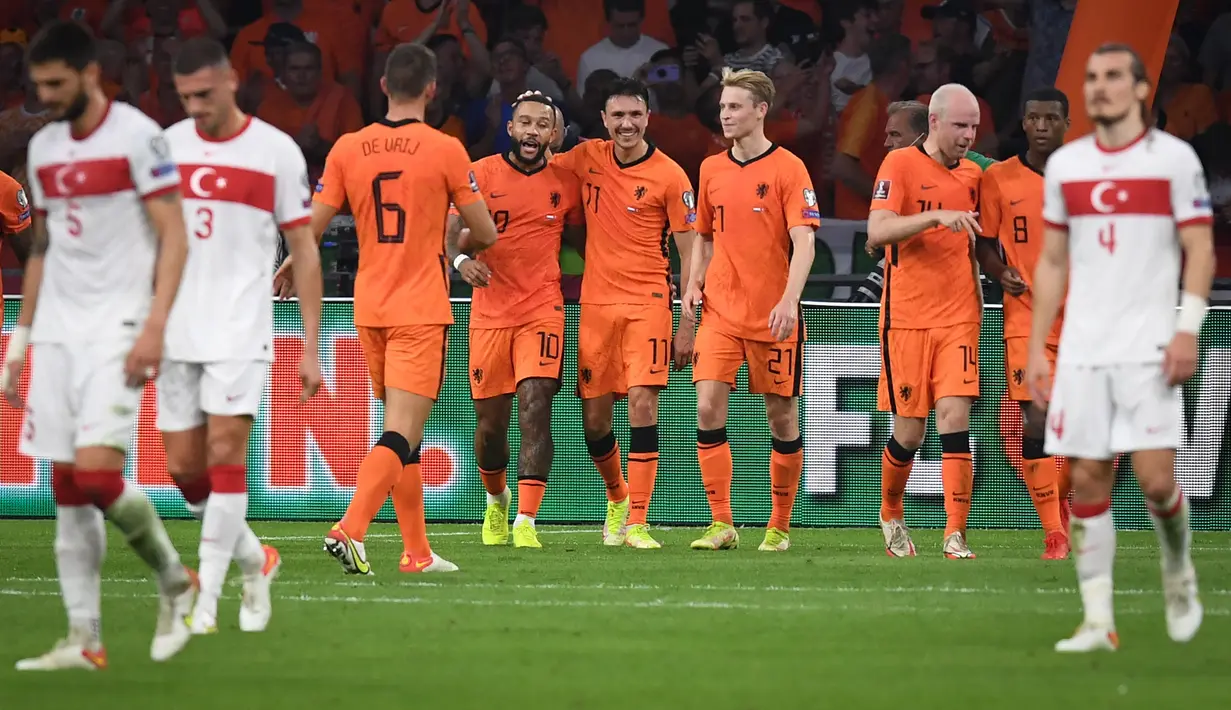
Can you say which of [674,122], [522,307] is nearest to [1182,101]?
[674,122]

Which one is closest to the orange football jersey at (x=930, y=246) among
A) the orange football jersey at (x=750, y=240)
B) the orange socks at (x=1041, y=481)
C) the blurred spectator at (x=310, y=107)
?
the orange football jersey at (x=750, y=240)

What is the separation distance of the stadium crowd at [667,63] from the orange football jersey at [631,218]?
3.81 metres

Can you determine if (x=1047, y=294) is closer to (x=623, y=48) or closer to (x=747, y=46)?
(x=747, y=46)

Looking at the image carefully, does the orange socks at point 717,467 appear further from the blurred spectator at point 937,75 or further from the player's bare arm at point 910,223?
the blurred spectator at point 937,75

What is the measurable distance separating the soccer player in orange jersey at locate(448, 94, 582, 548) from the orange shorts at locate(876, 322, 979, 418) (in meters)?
1.87

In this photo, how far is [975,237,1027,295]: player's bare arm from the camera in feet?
35.5

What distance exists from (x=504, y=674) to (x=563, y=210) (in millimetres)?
5846

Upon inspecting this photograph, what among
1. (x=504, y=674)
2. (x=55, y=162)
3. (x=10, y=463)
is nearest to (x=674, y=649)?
(x=504, y=674)

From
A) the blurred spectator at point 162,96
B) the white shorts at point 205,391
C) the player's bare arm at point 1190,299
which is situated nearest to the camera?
the player's bare arm at point 1190,299

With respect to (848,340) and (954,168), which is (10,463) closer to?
(848,340)

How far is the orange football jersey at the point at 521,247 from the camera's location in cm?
1142

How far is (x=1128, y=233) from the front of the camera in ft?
21.6

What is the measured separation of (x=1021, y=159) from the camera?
11.0m

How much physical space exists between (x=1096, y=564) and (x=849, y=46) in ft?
32.1
